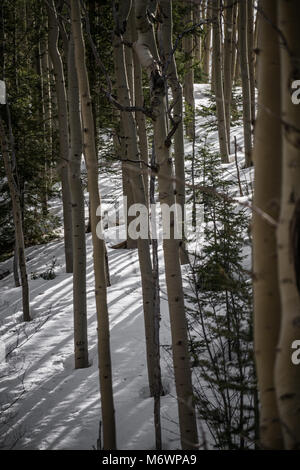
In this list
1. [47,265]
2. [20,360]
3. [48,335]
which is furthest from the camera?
[47,265]

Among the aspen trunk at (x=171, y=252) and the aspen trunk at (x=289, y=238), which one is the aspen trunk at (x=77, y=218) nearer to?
the aspen trunk at (x=171, y=252)

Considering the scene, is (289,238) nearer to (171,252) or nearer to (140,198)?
(171,252)

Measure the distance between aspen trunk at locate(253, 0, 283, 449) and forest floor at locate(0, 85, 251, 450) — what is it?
75cm

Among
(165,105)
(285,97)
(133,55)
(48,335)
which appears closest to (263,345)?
(285,97)

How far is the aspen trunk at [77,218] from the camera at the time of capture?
5.31 metres

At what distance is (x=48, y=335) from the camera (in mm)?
6613

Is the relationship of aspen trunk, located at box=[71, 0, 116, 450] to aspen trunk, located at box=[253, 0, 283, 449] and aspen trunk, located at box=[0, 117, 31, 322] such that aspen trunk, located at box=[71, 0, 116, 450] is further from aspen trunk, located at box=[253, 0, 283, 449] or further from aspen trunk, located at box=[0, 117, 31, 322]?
aspen trunk, located at box=[0, 117, 31, 322]

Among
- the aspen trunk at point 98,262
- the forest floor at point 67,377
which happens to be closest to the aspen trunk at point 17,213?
the forest floor at point 67,377

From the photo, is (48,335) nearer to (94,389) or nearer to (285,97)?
(94,389)

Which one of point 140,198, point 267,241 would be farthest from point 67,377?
point 267,241

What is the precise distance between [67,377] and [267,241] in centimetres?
449

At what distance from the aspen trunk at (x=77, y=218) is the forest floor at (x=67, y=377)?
44cm

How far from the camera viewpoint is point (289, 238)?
148 cm

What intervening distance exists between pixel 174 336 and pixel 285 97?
2.14m
